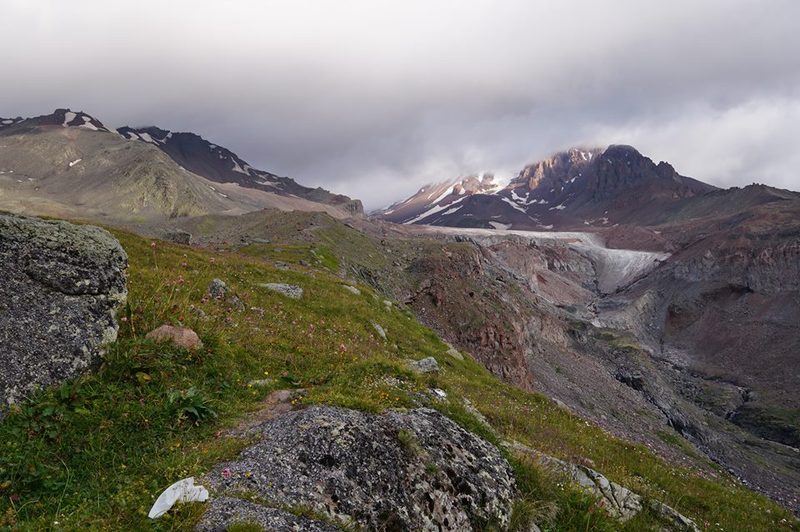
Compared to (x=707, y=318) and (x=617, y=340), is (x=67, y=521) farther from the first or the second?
(x=707, y=318)

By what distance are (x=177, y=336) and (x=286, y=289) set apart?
506 inches

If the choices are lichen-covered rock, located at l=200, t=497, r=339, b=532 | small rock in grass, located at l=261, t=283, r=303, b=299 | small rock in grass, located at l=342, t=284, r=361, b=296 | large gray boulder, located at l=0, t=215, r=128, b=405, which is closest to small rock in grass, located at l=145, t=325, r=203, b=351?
large gray boulder, located at l=0, t=215, r=128, b=405

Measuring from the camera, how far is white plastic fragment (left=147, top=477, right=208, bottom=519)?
18.4 feet

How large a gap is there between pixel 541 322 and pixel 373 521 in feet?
306

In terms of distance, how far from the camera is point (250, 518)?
564 centimetres

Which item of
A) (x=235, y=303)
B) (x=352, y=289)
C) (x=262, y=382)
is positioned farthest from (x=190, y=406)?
(x=352, y=289)

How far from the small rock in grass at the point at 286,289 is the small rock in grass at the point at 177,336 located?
37.4 ft

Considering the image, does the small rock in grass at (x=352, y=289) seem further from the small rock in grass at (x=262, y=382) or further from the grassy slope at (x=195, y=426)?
the small rock in grass at (x=262, y=382)

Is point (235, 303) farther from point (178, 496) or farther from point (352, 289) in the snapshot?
point (352, 289)

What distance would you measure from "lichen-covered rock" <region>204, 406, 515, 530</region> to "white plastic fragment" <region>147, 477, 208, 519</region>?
0.89ft

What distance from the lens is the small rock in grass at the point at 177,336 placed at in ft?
32.4

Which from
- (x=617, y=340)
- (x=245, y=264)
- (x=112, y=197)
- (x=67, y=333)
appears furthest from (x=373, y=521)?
(x=112, y=197)

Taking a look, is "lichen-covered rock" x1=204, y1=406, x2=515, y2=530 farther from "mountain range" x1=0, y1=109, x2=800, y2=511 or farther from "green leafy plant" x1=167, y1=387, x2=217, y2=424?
"mountain range" x1=0, y1=109, x2=800, y2=511

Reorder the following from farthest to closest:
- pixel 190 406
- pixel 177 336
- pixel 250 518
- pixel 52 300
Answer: pixel 177 336 < pixel 52 300 < pixel 190 406 < pixel 250 518
